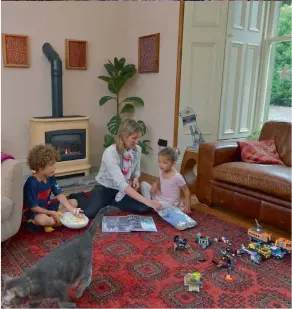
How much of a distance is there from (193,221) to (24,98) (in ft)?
7.50

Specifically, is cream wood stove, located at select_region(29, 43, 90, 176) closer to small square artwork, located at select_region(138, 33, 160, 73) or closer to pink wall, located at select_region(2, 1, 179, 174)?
pink wall, located at select_region(2, 1, 179, 174)

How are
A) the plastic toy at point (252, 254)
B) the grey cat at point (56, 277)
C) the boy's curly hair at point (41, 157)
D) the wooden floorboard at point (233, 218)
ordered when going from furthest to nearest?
the wooden floorboard at point (233, 218)
the boy's curly hair at point (41, 157)
the plastic toy at point (252, 254)
the grey cat at point (56, 277)

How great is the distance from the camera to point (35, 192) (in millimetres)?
2086

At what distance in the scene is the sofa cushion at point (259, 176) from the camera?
2.14 m

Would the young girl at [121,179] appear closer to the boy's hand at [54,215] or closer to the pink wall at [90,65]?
the boy's hand at [54,215]

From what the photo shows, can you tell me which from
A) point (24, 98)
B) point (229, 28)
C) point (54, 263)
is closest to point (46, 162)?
point (54, 263)

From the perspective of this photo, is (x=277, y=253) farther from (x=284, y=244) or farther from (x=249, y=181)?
(x=249, y=181)

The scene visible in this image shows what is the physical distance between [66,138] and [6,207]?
183 centimetres

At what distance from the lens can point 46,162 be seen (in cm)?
203

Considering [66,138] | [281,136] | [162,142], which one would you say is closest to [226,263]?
[281,136]

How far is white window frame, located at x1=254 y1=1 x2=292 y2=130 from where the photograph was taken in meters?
3.60

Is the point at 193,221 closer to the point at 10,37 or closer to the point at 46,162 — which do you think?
the point at 46,162

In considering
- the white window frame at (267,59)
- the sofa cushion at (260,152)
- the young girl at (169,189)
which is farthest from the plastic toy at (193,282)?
the white window frame at (267,59)

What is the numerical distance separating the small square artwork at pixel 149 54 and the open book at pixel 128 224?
1.94 meters
